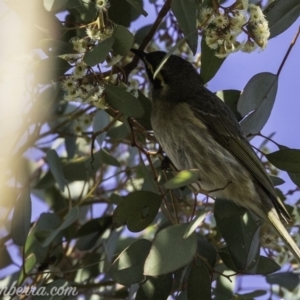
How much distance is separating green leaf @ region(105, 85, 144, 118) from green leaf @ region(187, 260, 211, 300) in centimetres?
72

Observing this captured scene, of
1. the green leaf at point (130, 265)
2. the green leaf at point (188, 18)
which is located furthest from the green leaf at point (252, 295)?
the green leaf at point (188, 18)

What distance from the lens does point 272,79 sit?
3.23 m

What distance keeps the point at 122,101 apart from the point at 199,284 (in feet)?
2.73

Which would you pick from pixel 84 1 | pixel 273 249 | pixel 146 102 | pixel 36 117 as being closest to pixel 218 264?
pixel 273 249

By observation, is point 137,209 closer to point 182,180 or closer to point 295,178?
point 182,180

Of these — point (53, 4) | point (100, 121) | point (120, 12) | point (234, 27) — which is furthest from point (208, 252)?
point (53, 4)

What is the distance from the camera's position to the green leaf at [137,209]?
2947mm

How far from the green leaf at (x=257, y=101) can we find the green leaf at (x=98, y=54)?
0.81 m

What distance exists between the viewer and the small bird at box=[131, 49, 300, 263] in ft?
11.3

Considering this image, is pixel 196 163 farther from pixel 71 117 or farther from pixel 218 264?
pixel 71 117

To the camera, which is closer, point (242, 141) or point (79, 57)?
point (79, 57)

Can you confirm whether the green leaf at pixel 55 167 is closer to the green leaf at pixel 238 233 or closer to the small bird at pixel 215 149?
the small bird at pixel 215 149

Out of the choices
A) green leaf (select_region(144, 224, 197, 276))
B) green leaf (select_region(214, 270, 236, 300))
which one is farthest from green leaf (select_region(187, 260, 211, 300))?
green leaf (select_region(214, 270, 236, 300))

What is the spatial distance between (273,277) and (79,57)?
1.74 metres
